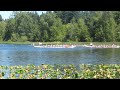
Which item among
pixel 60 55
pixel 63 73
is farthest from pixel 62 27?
pixel 63 73

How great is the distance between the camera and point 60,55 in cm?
1117

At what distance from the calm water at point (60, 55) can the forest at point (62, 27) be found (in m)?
0.71

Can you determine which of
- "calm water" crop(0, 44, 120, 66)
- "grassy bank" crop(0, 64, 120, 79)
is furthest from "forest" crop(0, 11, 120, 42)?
"grassy bank" crop(0, 64, 120, 79)

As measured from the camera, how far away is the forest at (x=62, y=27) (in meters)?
9.04

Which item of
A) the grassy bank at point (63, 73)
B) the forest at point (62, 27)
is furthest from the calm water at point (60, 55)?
the grassy bank at point (63, 73)

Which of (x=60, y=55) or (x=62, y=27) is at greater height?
(x=62, y=27)

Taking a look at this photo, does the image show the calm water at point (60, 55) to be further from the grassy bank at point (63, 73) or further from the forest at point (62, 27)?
the grassy bank at point (63, 73)

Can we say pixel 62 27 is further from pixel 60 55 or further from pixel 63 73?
pixel 63 73

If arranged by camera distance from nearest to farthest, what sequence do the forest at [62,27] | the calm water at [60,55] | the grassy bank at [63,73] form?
1. the grassy bank at [63,73]
2. the forest at [62,27]
3. the calm water at [60,55]

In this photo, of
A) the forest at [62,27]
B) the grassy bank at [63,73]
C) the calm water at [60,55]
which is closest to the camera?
the grassy bank at [63,73]

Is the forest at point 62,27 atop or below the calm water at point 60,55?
atop

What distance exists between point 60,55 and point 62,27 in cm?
175
